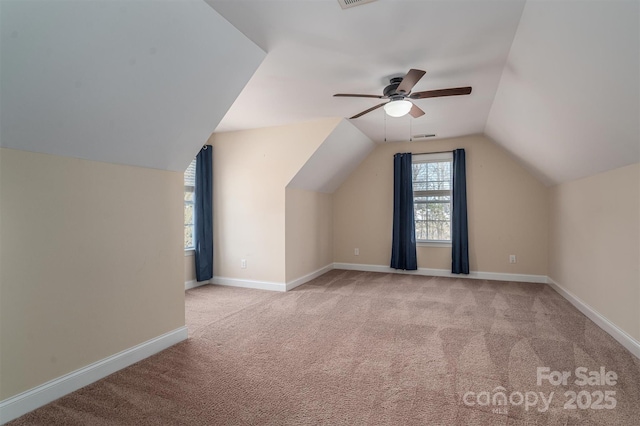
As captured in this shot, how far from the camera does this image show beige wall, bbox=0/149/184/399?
6.01 ft

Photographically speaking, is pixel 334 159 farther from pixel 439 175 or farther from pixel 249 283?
pixel 249 283

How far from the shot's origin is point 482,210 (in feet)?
17.6

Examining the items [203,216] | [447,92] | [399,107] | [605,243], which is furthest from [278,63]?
[605,243]

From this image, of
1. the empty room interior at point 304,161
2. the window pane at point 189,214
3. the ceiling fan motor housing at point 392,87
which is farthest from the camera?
the window pane at point 189,214

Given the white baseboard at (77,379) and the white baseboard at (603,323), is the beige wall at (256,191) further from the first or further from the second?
the white baseboard at (603,323)

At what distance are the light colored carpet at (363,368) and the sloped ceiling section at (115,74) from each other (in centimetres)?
165

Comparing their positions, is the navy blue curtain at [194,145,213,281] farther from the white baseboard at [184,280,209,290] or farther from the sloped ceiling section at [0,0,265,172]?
the sloped ceiling section at [0,0,265,172]

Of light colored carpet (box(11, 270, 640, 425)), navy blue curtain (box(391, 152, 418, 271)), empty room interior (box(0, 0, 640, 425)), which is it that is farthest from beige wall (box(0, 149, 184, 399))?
navy blue curtain (box(391, 152, 418, 271))

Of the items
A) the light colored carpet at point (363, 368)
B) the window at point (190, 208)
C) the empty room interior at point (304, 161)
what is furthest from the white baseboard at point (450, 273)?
the window at point (190, 208)

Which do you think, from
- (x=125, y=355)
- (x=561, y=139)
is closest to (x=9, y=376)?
(x=125, y=355)

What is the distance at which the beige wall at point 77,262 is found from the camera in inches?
72.2

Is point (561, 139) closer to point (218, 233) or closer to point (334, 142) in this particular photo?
point (334, 142)

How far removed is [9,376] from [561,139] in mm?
4665

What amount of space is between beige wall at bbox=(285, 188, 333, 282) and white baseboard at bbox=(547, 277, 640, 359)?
3.58m
